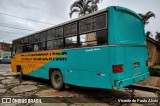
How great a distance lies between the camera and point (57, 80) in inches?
330

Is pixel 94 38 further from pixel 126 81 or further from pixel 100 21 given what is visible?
pixel 126 81

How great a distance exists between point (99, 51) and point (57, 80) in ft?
11.2

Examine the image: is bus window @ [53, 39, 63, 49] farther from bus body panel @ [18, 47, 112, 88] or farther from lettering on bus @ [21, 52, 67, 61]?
bus body panel @ [18, 47, 112, 88]

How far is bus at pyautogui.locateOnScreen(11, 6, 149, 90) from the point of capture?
558 cm

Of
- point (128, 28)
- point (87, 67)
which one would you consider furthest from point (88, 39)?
point (128, 28)

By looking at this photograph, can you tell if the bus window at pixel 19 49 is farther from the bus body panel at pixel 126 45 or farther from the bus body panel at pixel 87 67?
the bus body panel at pixel 126 45

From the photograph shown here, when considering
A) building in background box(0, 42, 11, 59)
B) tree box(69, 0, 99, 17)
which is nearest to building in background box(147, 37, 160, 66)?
tree box(69, 0, 99, 17)

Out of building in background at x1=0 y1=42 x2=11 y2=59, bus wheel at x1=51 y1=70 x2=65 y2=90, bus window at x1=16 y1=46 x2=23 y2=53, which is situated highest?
building in background at x1=0 y1=42 x2=11 y2=59

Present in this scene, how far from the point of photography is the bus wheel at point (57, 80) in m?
7.94

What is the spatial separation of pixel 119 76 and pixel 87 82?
136cm

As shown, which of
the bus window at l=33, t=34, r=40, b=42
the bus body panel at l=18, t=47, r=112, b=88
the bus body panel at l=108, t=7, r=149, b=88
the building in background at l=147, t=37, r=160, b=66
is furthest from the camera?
the building in background at l=147, t=37, r=160, b=66

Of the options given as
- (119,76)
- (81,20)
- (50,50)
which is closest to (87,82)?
(119,76)

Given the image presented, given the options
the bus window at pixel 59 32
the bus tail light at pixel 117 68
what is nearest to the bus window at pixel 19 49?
the bus window at pixel 59 32

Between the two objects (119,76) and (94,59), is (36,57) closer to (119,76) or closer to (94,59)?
(94,59)
